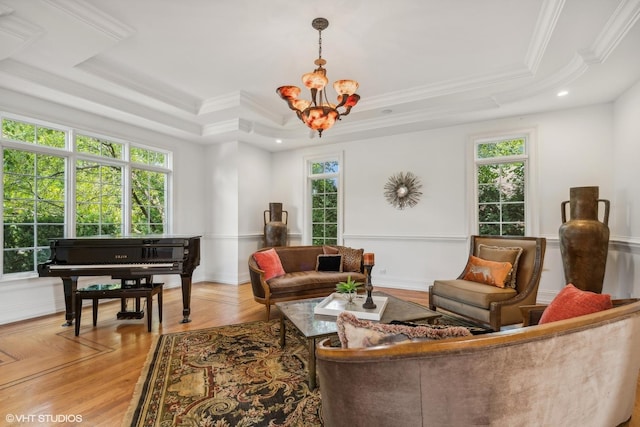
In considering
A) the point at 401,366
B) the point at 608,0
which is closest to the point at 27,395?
the point at 401,366

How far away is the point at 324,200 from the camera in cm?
650

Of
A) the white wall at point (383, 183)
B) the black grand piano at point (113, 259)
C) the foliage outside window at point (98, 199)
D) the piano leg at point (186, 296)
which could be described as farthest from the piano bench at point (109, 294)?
the foliage outside window at point (98, 199)

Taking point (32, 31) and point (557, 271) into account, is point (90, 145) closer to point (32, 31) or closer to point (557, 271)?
point (32, 31)

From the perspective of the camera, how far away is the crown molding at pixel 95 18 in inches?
102

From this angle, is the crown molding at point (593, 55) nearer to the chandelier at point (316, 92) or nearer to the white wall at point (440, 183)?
the white wall at point (440, 183)

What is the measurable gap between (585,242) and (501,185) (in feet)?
4.96

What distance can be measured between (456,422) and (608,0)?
3.27 metres

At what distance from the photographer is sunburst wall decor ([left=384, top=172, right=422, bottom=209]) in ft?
17.8

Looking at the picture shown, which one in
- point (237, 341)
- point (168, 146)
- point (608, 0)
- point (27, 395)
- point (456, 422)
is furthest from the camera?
point (168, 146)

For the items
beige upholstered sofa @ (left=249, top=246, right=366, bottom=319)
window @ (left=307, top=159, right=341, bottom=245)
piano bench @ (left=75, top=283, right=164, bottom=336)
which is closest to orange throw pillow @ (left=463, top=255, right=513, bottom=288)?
beige upholstered sofa @ (left=249, top=246, right=366, bottom=319)

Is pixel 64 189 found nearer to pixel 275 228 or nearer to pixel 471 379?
pixel 275 228

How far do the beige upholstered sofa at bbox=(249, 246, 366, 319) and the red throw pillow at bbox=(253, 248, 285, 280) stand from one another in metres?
0.06

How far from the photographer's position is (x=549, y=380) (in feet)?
3.29

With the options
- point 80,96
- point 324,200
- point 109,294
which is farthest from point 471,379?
point 324,200
